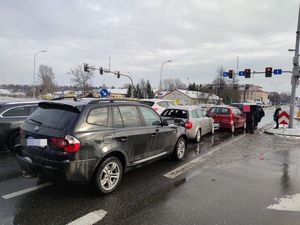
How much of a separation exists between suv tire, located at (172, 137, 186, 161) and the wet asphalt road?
9.3 inches

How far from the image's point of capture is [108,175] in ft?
15.3

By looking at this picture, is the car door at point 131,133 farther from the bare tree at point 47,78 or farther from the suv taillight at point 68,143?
the bare tree at point 47,78

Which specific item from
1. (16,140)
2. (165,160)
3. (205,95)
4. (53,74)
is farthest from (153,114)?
(53,74)

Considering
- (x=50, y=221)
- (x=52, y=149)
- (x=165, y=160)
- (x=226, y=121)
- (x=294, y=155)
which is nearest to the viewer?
(x=50, y=221)

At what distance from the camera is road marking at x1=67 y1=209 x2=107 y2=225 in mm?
3607

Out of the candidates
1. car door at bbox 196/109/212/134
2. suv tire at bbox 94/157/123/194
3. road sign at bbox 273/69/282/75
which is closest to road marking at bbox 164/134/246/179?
suv tire at bbox 94/157/123/194

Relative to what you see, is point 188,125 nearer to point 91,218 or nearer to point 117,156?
point 117,156

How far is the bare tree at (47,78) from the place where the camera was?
276ft

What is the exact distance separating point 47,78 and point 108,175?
90190 millimetres

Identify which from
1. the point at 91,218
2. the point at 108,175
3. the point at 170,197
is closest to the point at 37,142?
the point at 108,175

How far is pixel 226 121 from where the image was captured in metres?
13.8

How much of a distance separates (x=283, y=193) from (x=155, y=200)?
2.58 meters

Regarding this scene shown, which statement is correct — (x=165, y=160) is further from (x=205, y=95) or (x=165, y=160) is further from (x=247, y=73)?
(x=205, y=95)

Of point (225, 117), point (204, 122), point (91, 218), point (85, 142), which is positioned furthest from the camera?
point (225, 117)
